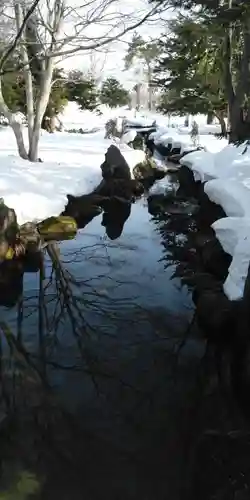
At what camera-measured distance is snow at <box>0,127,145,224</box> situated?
8383 mm

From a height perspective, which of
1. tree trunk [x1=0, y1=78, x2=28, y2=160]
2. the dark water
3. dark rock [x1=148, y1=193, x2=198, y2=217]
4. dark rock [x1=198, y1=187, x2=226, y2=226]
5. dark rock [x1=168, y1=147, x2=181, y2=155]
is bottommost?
the dark water

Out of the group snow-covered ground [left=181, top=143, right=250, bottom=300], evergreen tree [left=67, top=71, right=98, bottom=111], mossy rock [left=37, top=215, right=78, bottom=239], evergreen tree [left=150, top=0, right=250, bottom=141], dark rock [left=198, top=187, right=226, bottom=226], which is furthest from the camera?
evergreen tree [left=67, top=71, right=98, bottom=111]

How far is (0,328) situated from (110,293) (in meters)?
1.58

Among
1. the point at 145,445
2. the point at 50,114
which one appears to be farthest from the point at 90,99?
the point at 145,445

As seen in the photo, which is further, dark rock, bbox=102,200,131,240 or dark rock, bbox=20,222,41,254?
dark rock, bbox=102,200,131,240

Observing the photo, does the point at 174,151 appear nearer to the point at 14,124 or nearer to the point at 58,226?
the point at 14,124

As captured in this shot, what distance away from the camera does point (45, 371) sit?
4.64 metres

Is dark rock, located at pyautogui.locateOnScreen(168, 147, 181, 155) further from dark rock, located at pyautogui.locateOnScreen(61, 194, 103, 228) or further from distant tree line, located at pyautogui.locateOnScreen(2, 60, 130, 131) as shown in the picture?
dark rock, located at pyautogui.locateOnScreen(61, 194, 103, 228)

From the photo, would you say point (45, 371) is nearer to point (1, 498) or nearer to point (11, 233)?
point (1, 498)

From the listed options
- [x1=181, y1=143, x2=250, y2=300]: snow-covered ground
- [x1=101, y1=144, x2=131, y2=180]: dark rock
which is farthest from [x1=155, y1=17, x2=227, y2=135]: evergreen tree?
[x1=181, y1=143, x2=250, y2=300]: snow-covered ground

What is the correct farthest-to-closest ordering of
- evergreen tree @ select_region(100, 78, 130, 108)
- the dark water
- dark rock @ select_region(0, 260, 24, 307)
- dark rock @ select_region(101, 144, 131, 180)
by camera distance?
1. evergreen tree @ select_region(100, 78, 130, 108)
2. dark rock @ select_region(101, 144, 131, 180)
3. dark rock @ select_region(0, 260, 24, 307)
4. the dark water

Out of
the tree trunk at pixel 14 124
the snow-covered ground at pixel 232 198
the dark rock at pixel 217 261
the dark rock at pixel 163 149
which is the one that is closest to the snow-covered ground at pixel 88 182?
the snow-covered ground at pixel 232 198

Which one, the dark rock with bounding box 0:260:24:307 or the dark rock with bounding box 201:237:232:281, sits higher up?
the dark rock with bounding box 201:237:232:281

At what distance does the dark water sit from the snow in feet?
5.05
